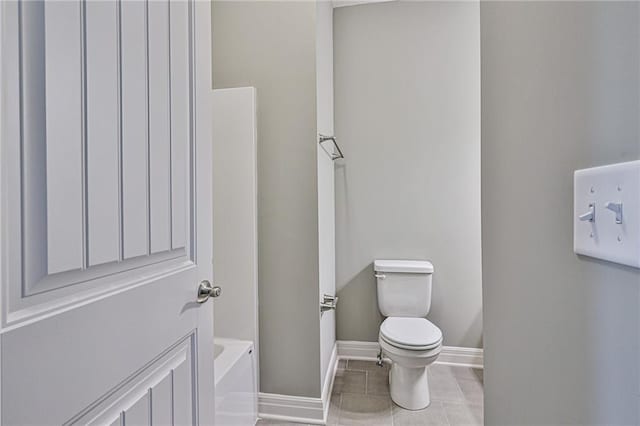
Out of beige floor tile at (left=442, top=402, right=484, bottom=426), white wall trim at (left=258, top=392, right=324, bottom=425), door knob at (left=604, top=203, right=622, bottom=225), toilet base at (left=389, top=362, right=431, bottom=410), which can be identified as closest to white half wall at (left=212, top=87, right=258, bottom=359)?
white wall trim at (left=258, top=392, right=324, bottom=425)

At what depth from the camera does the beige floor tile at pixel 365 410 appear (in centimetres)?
169

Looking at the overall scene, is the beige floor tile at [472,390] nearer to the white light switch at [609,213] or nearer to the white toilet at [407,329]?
the white toilet at [407,329]

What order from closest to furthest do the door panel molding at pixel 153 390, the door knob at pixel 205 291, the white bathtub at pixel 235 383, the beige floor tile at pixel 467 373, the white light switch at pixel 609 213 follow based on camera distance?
1. the white light switch at pixel 609 213
2. the door panel molding at pixel 153 390
3. the door knob at pixel 205 291
4. the white bathtub at pixel 235 383
5. the beige floor tile at pixel 467 373

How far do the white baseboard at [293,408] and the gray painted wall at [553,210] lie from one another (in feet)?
3.95

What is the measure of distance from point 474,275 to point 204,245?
6.54 ft

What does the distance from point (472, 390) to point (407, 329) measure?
61 cm

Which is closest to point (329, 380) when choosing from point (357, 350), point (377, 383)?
point (377, 383)

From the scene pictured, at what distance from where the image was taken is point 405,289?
2.16 metres

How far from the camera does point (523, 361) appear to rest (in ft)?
1.79

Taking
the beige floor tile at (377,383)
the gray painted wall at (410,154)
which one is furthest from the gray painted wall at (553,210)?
the gray painted wall at (410,154)

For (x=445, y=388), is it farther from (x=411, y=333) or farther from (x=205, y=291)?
(x=205, y=291)

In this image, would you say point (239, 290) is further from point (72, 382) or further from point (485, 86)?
point (485, 86)

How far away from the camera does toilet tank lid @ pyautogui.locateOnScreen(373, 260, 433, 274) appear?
7.07 ft

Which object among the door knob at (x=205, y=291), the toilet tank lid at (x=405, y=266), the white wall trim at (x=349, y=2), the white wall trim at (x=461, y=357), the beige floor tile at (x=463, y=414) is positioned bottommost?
the beige floor tile at (x=463, y=414)
